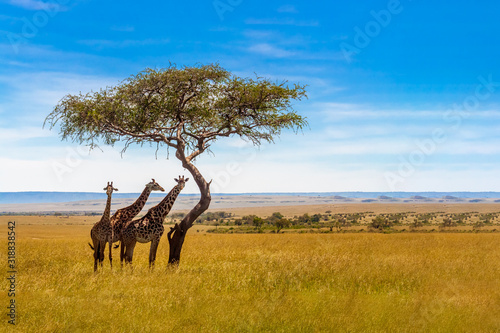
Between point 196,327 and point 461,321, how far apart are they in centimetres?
538

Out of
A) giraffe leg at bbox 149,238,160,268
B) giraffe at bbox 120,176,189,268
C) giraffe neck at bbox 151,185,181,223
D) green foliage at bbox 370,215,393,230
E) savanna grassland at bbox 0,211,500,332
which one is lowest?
green foliage at bbox 370,215,393,230

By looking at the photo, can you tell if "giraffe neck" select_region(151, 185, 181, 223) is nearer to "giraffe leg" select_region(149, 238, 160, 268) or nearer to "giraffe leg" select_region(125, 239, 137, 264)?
"giraffe leg" select_region(149, 238, 160, 268)

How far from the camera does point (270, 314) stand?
9508 mm

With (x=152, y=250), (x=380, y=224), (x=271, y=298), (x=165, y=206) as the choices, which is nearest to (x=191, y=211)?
(x=165, y=206)

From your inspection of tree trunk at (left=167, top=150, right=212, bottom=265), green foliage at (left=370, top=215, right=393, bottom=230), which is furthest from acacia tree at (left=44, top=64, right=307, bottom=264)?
green foliage at (left=370, top=215, right=393, bottom=230)

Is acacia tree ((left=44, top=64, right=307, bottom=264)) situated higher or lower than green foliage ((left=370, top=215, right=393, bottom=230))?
higher

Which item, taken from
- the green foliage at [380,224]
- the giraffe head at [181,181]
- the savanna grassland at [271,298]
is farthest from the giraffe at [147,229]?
the green foliage at [380,224]

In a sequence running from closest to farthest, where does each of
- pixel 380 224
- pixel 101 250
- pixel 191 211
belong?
1. pixel 101 250
2. pixel 191 211
3. pixel 380 224

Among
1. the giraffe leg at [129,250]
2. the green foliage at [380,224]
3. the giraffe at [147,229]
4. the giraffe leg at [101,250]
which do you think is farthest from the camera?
the green foliage at [380,224]

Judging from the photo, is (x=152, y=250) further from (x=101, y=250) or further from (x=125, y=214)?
(x=101, y=250)

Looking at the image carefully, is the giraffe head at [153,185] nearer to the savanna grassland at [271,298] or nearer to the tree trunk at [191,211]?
the tree trunk at [191,211]

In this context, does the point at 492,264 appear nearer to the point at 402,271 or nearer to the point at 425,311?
the point at 402,271

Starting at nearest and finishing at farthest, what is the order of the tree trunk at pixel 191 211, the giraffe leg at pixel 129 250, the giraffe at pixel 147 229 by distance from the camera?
the giraffe at pixel 147 229, the giraffe leg at pixel 129 250, the tree trunk at pixel 191 211

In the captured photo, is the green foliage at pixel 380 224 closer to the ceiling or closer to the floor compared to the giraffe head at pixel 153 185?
closer to the floor
